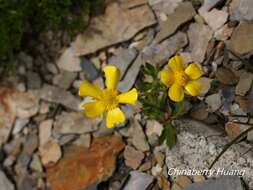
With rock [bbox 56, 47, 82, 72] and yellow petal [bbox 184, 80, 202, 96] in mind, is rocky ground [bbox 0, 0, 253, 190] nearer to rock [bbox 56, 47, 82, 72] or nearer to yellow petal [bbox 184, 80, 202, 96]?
rock [bbox 56, 47, 82, 72]

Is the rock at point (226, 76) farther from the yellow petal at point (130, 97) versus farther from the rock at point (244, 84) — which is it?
the yellow petal at point (130, 97)

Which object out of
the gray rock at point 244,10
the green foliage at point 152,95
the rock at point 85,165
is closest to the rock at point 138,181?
the rock at point 85,165

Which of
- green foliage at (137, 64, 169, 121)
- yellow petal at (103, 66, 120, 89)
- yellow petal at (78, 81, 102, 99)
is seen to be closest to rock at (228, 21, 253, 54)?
green foliage at (137, 64, 169, 121)

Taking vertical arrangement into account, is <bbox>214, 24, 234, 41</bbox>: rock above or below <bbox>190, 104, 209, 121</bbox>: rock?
above

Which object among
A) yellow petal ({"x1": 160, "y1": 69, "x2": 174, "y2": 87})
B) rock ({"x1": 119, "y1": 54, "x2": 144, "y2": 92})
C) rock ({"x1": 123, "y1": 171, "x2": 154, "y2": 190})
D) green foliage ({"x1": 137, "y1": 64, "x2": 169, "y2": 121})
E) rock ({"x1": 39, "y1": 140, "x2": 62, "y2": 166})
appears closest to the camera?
yellow petal ({"x1": 160, "y1": 69, "x2": 174, "y2": 87})

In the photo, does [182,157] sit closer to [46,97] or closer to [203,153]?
[203,153]

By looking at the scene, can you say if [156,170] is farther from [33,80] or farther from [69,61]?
[33,80]

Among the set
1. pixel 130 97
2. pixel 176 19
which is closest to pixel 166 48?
pixel 176 19
